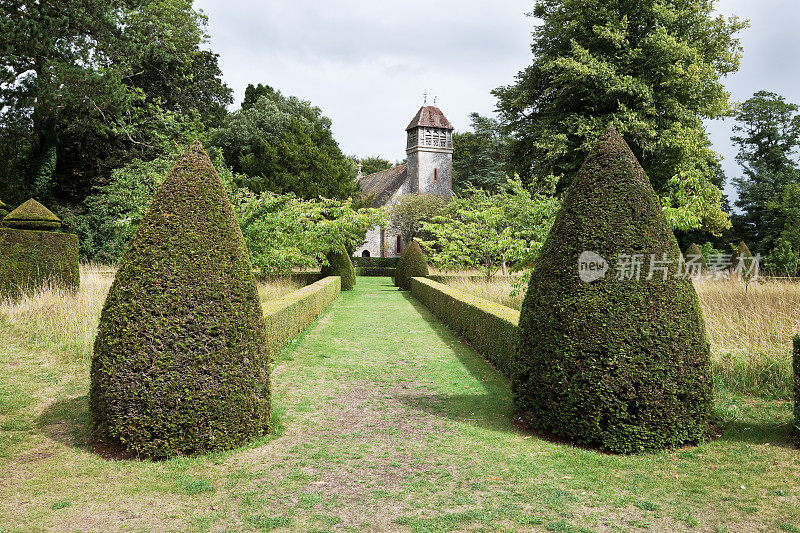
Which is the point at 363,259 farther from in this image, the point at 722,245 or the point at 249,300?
the point at 249,300

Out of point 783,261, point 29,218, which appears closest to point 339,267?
point 29,218

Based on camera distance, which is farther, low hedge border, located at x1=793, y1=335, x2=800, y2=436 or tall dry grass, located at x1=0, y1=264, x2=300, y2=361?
tall dry grass, located at x1=0, y1=264, x2=300, y2=361

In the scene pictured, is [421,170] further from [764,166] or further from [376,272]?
[764,166]

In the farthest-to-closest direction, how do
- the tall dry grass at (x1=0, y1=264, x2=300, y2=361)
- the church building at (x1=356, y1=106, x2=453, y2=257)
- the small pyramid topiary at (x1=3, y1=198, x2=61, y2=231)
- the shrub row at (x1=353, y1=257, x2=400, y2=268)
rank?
the church building at (x1=356, y1=106, x2=453, y2=257), the shrub row at (x1=353, y1=257, x2=400, y2=268), the small pyramid topiary at (x1=3, y1=198, x2=61, y2=231), the tall dry grass at (x1=0, y1=264, x2=300, y2=361)

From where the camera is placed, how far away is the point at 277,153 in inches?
1208

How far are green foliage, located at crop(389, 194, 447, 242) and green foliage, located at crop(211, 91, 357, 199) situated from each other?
1190 cm

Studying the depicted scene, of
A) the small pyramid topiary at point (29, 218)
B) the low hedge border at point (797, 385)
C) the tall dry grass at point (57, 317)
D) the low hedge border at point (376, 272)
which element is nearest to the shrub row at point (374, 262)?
the low hedge border at point (376, 272)

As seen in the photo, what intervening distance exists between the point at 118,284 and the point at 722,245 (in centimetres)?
3840

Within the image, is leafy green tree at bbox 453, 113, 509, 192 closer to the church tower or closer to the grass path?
the church tower

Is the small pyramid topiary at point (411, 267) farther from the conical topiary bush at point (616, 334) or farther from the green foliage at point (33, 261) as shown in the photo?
the conical topiary bush at point (616, 334)

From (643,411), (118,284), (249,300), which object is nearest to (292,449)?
(249,300)

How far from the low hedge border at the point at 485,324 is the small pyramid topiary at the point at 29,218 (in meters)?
9.16

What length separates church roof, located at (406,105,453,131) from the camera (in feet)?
164

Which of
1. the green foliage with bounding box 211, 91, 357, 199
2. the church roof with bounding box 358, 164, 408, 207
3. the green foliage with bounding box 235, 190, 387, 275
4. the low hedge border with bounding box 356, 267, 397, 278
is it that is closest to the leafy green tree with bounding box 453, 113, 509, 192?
the church roof with bounding box 358, 164, 408, 207
